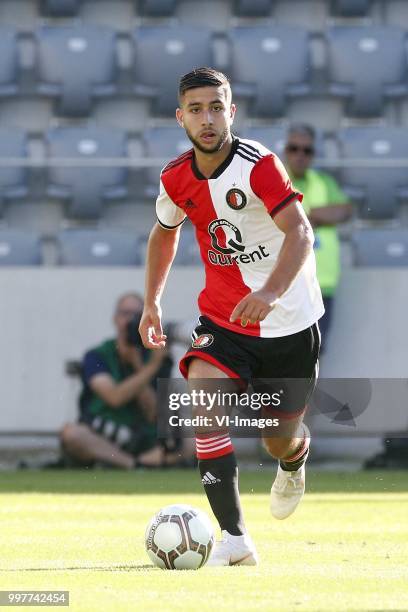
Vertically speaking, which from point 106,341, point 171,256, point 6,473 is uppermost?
point 171,256

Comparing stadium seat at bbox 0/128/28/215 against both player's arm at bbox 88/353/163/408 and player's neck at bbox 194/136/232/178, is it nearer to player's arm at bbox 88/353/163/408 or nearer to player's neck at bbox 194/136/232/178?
player's arm at bbox 88/353/163/408

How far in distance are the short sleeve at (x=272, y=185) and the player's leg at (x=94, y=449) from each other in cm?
528

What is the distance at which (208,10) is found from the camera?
46.1 ft

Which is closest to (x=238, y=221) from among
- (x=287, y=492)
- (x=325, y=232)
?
(x=287, y=492)

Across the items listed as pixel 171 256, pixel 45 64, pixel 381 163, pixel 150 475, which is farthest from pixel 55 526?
pixel 45 64

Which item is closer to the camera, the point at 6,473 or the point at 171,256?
the point at 171,256

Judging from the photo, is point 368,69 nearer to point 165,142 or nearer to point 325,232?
point 165,142

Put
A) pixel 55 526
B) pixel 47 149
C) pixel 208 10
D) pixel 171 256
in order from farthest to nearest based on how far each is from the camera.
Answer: pixel 208 10, pixel 47 149, pixel 55 526, pixel 171 256

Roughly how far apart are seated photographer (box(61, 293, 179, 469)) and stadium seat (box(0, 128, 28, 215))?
1396mm

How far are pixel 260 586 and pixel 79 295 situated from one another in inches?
260

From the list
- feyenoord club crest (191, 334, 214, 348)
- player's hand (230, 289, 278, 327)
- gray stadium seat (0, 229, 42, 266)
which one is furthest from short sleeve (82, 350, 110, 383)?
A: player's hand (230, 289, 278, 327)

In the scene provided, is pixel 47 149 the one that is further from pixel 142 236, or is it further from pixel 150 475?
pixel 150 475

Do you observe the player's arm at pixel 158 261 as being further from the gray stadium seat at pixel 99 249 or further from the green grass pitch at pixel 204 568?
the gray stadium seat at pixel 99 249

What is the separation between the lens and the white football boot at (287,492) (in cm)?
650
